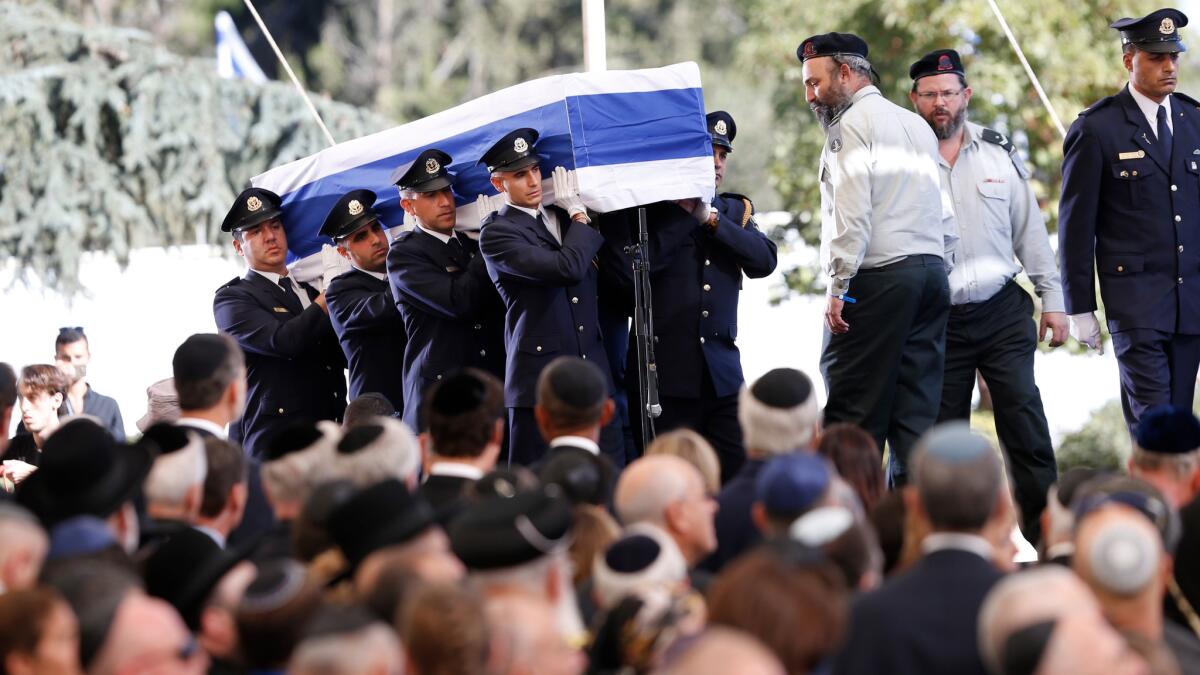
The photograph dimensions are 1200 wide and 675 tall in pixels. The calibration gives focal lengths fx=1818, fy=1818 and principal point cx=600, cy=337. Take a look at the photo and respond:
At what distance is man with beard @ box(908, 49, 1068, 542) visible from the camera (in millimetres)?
6832

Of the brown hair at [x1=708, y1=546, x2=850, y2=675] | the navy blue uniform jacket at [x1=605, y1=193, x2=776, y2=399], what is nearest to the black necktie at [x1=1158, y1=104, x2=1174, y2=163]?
the navy blue uniform jacket at [x1=605, y1=193, x2=776, y2=399]

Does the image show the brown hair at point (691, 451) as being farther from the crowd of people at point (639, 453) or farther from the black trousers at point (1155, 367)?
the black trousers at point (1155, 367)

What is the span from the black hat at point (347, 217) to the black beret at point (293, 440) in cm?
252

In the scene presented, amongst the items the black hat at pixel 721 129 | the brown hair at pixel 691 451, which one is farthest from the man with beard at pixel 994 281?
the brown hair at pixel 691 451

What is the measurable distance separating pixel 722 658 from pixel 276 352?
15.4 feet

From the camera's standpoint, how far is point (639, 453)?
7.18 m

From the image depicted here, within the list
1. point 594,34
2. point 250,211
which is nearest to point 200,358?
point 250,211

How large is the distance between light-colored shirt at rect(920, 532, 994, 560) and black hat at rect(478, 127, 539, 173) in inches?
135

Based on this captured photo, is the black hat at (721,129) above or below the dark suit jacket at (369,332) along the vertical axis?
above

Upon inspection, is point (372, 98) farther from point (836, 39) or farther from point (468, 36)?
point (836, 39)

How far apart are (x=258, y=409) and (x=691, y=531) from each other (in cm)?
360

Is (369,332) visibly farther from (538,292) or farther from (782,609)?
(782,609)

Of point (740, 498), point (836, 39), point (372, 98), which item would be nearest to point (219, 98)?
point (836, 39)

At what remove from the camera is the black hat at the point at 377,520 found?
12.0ft
